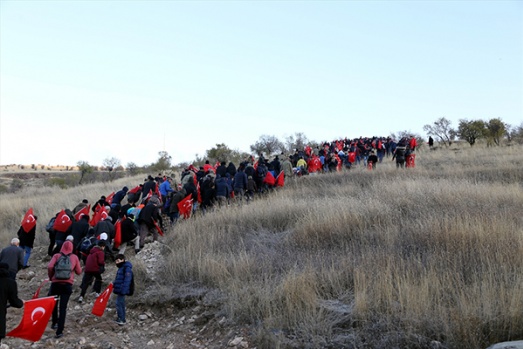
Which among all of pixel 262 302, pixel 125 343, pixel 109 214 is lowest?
pixel 125 343

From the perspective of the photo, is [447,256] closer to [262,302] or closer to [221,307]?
[262,302]

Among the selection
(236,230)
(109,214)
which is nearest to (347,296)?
(236,230)

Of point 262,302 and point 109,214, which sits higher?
point 109,214

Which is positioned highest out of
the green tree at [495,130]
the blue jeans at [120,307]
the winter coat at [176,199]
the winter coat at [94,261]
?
the green tree at [495,130]

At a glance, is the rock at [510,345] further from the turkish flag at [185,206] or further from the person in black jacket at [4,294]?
the turkish flag at [185,206]

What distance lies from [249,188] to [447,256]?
10.1 metres

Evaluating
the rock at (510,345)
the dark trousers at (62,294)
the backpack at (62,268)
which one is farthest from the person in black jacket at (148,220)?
the rock at (510,345)

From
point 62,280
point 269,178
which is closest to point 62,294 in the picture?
point 62,280

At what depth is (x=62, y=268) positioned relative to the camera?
8156mm

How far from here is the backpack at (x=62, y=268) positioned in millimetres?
8117

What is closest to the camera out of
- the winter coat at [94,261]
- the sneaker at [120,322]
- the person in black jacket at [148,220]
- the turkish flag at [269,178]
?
the sneaker at [120,322]

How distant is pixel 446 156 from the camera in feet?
85.7

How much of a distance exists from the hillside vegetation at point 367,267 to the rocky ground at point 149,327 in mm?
242

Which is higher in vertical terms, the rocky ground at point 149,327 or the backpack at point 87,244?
the backpack at point 87,244
